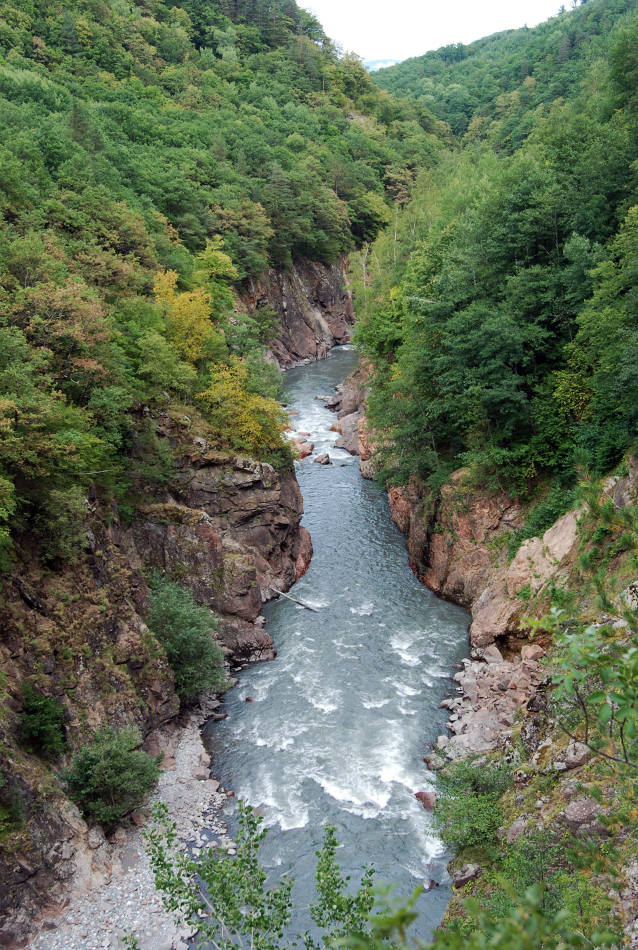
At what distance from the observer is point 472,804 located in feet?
50.3

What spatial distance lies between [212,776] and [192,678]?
3.71 meters

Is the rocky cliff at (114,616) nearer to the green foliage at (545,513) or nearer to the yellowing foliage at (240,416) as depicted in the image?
the yellowing foliage at (240,416)

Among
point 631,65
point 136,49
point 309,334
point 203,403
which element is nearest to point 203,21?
point 136,49

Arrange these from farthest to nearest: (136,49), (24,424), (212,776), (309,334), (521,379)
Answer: (136,49), (309,334), (521,379), (212,776), (24,424)

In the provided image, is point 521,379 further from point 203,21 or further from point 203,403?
point 203,21

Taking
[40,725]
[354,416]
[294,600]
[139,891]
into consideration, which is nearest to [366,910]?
[139,891]

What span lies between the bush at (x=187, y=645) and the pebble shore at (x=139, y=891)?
126 inches

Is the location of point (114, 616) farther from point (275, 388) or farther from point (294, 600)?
point (275, 388)

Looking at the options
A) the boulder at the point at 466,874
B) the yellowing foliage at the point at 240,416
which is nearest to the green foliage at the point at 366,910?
the boulder at the point at 466,874

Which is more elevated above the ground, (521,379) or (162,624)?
(521,379)

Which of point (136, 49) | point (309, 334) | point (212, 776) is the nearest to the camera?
point (212, 776)

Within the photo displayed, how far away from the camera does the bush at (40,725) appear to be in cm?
1630

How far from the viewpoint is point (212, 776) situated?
65.8ft

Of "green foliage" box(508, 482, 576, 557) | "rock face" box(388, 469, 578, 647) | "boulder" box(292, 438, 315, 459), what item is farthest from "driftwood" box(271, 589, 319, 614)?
"boulder" box(292, 438, 315, 459)
